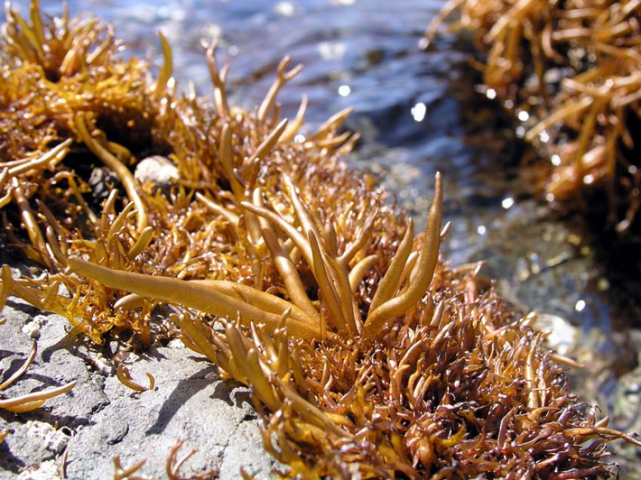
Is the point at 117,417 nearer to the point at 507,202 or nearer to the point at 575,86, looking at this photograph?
the point at 507,202

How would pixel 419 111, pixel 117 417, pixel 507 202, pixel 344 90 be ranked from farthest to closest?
pixel 344 90 < pixel 419 111 < pixel 507 202 < pixel 117 417

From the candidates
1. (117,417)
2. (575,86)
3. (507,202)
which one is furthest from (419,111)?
(117,417)

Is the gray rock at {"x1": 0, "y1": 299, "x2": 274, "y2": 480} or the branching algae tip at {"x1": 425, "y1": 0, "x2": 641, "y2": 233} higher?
the gray rock at {"x1": 0, "y1": 299, "x2": 274, "y2": 480}

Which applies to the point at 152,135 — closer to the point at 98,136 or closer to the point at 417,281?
the point at 98,136

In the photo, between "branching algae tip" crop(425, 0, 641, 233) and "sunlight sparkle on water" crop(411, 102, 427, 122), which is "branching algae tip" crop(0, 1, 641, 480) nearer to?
"branching algae tip" crop(425, 0, 641, 233)

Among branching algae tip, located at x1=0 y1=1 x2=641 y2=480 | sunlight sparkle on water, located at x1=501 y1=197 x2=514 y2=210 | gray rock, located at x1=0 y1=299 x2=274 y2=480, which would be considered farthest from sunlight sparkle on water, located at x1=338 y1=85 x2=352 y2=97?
gray rock, located at x1=0 y1=299 x2=274 y2=480

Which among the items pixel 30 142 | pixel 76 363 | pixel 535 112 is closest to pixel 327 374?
pixel 76 363
